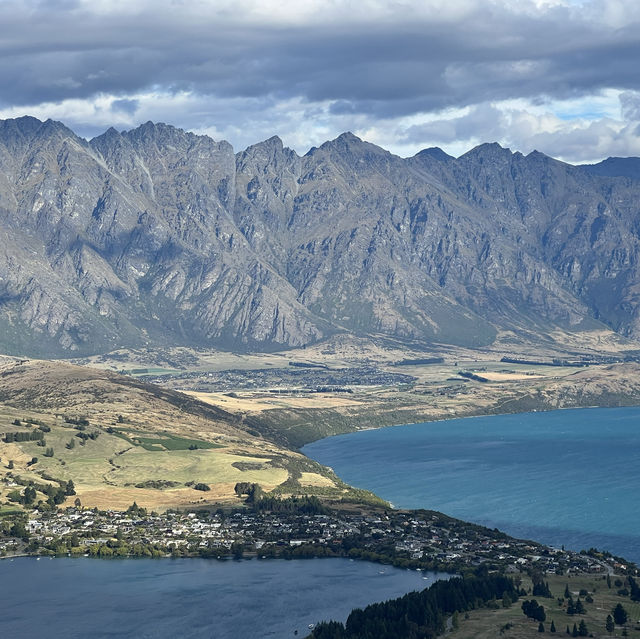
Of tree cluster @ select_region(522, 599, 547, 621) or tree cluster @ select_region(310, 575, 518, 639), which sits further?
tree cluster @ select_region(522, 599, 547, 621)

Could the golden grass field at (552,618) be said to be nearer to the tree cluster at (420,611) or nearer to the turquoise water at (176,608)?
the tree cluster at (420,611)

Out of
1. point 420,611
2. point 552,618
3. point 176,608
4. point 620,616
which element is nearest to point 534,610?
point 552,618

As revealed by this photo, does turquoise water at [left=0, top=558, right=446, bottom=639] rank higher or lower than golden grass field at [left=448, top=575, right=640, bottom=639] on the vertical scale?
lower

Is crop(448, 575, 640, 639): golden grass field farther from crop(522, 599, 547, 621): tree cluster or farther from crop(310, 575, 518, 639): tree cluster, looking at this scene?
crop(310, 575, 518, 639): tree cluster

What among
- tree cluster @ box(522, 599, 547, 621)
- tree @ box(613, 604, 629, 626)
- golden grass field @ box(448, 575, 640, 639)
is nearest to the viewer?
golden grass field @ box(448, 575, 640, 639)

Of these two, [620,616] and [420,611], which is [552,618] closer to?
[620,616]

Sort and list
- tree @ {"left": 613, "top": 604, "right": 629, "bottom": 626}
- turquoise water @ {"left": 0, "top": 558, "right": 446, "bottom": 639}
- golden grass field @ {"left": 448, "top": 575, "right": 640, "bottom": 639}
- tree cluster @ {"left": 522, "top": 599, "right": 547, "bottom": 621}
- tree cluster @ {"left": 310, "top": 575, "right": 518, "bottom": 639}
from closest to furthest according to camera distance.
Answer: golden grass field @ {"left": 448, "top": 575, "right": 640, "bottom": 639} → tree cluster @ {"left": 310, "top": 575, "right": 518, "bottom": 639} → tree @ {"left": 613, "top": 604, "right": 629, "bottom": 626} → tree cluster @ {"left": 522, "top": 599, "right": 547, "bottom": 621} → turquoise water @ {"left": 0, "top": 558, "right": 446, "bottom": 639}

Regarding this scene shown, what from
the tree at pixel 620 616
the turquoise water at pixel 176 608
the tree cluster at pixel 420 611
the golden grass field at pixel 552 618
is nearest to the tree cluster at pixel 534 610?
the golden grass field at pixel 552 618

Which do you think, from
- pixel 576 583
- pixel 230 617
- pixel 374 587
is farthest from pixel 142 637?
pixel 576 583

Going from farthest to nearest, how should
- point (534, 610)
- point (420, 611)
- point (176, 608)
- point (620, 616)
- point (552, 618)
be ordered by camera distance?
1. point (176, 608)
2. point (534, 610)
3. point (420, 611)
4. point (552, 618)
5. point (620, 616)

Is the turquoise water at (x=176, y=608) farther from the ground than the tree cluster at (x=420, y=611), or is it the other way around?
the tree cluster at (x=420, y=611)

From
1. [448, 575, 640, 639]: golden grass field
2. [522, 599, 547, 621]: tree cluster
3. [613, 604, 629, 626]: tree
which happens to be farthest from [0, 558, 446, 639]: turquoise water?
[613, 604, 629, 626]: tree
